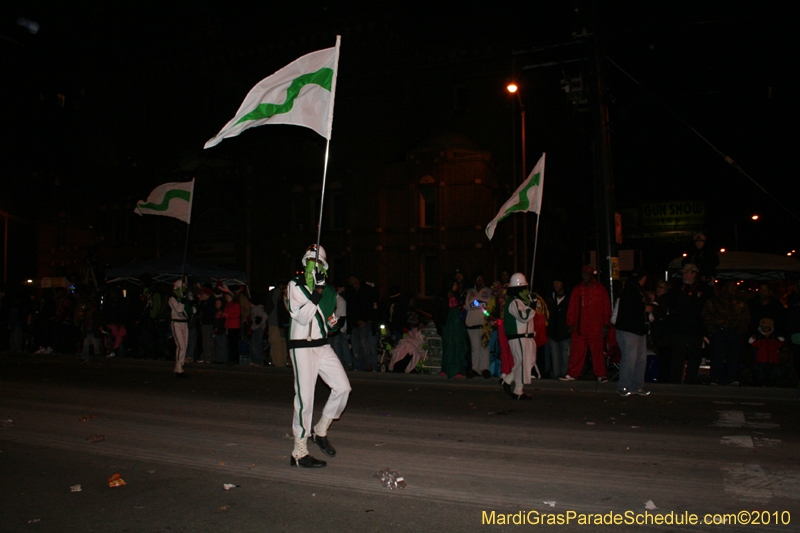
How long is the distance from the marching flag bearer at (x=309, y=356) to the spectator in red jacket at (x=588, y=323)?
6755 millimetres

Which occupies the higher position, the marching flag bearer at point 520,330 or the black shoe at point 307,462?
the marching flag bearer at point 520,330

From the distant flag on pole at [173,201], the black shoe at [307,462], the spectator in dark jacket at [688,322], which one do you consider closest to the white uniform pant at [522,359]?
the spectator in dark jacket at [688,322]

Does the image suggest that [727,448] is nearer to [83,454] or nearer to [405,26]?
[83,454]

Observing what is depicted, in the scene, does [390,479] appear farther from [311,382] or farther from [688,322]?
[688,322]

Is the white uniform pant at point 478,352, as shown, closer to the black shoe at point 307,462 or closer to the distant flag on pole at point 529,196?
the distant flag on pole at point 529,196

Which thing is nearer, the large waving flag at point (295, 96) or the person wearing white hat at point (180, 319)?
the large waving flag at point (295, 96)

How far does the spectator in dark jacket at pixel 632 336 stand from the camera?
10.2m

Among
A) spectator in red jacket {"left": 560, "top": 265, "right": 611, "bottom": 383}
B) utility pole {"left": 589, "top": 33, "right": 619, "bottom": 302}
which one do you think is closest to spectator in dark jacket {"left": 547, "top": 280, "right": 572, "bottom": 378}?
spectator in red jacket {"left": 560, "top": 265, "right": 611, "bottom": 383}

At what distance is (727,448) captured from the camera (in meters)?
6.65

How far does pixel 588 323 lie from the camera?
11703 mm

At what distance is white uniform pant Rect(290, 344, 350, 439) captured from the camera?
19.9 ft

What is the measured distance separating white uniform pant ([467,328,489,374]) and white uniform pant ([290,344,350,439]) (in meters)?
6.70

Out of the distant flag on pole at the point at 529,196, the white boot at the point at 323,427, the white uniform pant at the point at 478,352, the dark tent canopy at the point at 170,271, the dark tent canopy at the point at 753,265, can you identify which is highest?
the distant flag on pole at the point at 529,196

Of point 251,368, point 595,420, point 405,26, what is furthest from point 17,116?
point 595,420
